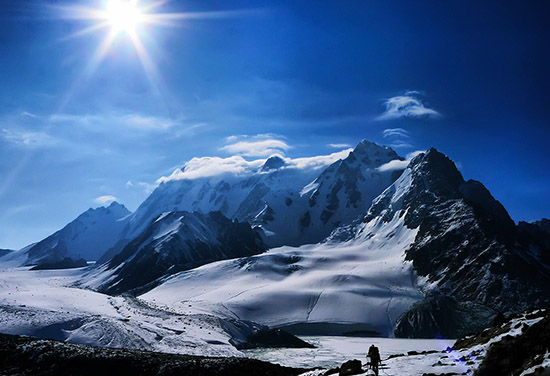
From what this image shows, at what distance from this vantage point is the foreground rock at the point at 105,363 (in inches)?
1946

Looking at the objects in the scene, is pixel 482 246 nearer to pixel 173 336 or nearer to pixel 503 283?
pixel 503 283

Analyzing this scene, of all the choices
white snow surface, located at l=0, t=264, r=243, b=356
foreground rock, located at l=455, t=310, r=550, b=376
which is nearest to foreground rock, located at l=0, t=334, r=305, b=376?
foreground rock, located at l=455, t=310, r=550, b=376

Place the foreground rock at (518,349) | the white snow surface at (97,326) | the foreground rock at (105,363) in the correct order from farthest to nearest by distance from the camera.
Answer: the white snow surface at (97,326), the foreground rock at (105,363), the foreground rock at (518,349)

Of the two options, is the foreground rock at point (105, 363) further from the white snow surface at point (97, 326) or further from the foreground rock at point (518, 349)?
the white snow surface at point (97, 326)

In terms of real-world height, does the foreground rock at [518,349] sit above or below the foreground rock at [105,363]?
above

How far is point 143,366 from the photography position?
51.6 meters

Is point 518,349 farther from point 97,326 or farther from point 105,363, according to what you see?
point 97,326

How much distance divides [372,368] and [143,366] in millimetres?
28614

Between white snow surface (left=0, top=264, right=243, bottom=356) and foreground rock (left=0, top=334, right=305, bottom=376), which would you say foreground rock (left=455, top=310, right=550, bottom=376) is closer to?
foreground rock (left=0, top=334, right=305, bottom=376)

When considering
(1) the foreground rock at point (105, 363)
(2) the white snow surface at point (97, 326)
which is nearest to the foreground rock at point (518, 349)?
(1) the foreground rock at point (105, 363)

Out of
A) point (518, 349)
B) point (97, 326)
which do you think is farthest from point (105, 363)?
point (518, 349)

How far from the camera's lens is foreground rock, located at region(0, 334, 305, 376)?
49438mm

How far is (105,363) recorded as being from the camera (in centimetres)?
5272

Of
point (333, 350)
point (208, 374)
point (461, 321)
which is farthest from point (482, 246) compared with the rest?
point (208, 374)
